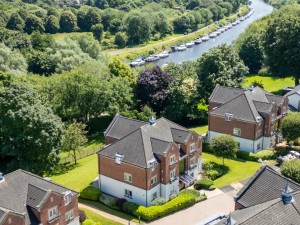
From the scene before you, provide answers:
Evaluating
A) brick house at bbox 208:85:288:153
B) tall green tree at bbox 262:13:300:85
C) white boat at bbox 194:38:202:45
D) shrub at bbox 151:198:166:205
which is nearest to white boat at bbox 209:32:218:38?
white boat at bbox 194:38:202:45

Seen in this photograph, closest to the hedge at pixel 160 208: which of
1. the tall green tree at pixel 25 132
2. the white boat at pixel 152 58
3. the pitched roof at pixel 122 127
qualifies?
the pitched roof at pixel 122 127

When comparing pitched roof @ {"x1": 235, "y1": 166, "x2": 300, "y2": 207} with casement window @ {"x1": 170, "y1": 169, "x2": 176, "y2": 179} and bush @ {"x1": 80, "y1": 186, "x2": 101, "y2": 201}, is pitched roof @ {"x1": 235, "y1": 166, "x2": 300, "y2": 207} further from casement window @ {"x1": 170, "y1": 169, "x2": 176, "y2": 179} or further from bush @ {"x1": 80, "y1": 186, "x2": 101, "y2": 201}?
bush @ {"x1": 80, "y1": 186, "x2": 101, "y2": 201}

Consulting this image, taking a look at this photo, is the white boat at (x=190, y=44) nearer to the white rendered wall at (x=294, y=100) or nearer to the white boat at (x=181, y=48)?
the white boat at (x=181, y=48)

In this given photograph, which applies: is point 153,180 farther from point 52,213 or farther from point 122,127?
point 52,213

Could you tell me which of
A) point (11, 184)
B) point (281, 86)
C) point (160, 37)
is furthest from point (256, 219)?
point (160, 37)

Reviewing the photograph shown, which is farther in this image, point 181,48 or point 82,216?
point 181,48

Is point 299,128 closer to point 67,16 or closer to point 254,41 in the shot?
point 254,41

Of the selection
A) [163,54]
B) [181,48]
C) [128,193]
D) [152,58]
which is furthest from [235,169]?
[181,48]
